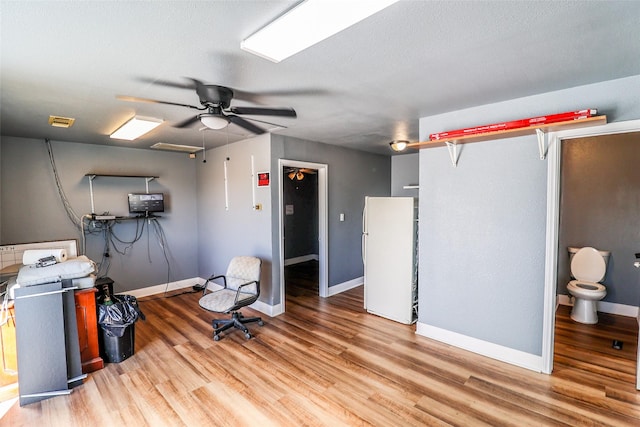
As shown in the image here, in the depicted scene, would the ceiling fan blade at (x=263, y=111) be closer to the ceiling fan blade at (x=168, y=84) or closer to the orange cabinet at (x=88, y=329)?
the ceiling fan blade at (x=168, y=84)

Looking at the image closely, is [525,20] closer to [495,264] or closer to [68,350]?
[495,264]

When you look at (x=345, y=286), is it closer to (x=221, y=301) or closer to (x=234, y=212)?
(x=234, y=212)

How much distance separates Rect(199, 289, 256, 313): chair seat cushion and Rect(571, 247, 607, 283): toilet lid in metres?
4.10

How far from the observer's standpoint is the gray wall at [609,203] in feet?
12.7

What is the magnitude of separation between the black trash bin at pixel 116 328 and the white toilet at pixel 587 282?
504 cm

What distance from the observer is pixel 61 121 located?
126 inches

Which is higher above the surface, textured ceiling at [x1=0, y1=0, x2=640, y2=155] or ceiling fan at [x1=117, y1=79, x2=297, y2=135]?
textured ceiling at [x1=0, y1=0, x2=640, y2=155]

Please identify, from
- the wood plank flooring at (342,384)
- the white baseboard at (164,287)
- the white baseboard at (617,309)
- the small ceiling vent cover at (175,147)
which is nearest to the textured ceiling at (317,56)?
the small ceiling vent cover at (175,147)

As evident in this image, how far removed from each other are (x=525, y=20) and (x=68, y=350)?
156 inches

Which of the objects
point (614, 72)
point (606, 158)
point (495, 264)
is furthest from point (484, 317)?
point (606, 158)

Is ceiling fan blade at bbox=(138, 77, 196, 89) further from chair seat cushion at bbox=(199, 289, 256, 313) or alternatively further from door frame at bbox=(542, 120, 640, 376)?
door frame at bbox=(542, 120, 640, 376)

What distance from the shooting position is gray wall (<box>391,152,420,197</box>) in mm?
5525

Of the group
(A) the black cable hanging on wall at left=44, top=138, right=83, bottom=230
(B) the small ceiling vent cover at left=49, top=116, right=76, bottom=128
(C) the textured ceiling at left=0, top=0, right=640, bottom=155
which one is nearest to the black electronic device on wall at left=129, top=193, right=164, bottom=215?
(A) the black cable hanging on wall at left=44, top=138, right=83, bottom=230

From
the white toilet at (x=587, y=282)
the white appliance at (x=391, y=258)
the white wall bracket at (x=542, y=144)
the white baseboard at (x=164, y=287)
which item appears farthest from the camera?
the white baseboard at (x=164, y=287)
